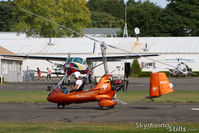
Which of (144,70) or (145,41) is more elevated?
(145,41)

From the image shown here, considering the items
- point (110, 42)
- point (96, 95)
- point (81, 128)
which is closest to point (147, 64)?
point (110, 42)

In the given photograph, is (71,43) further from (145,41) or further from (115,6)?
(115,6)

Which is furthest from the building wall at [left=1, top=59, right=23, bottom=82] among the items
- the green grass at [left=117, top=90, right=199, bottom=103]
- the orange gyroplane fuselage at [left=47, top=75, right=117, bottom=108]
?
the orange gyroplane fuselage at [left=47, top=75, right=117, bottom=108]

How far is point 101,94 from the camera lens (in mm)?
17250

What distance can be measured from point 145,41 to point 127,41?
11.4ft

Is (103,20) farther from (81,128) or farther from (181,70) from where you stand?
(81,128)

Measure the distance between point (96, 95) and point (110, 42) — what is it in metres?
59.1

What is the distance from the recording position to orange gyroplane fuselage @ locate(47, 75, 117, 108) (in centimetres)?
1720

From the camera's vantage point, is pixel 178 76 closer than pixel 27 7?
Yes

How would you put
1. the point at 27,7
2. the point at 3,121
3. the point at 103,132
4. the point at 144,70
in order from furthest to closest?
the point at 27,7
the point at 144,70
the point at 3,121
the point at 103,132

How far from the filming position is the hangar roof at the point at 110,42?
6925cm

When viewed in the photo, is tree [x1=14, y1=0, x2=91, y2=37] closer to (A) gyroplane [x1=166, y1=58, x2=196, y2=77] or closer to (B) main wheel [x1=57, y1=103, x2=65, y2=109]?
(A) gyroplane [x1=166, y1=58, x2=196, y2=77]

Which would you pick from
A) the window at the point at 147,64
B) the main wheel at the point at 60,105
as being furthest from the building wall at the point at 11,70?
the main wheel at the point at 60,105

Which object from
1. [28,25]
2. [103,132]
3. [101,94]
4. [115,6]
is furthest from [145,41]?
[115,6]
